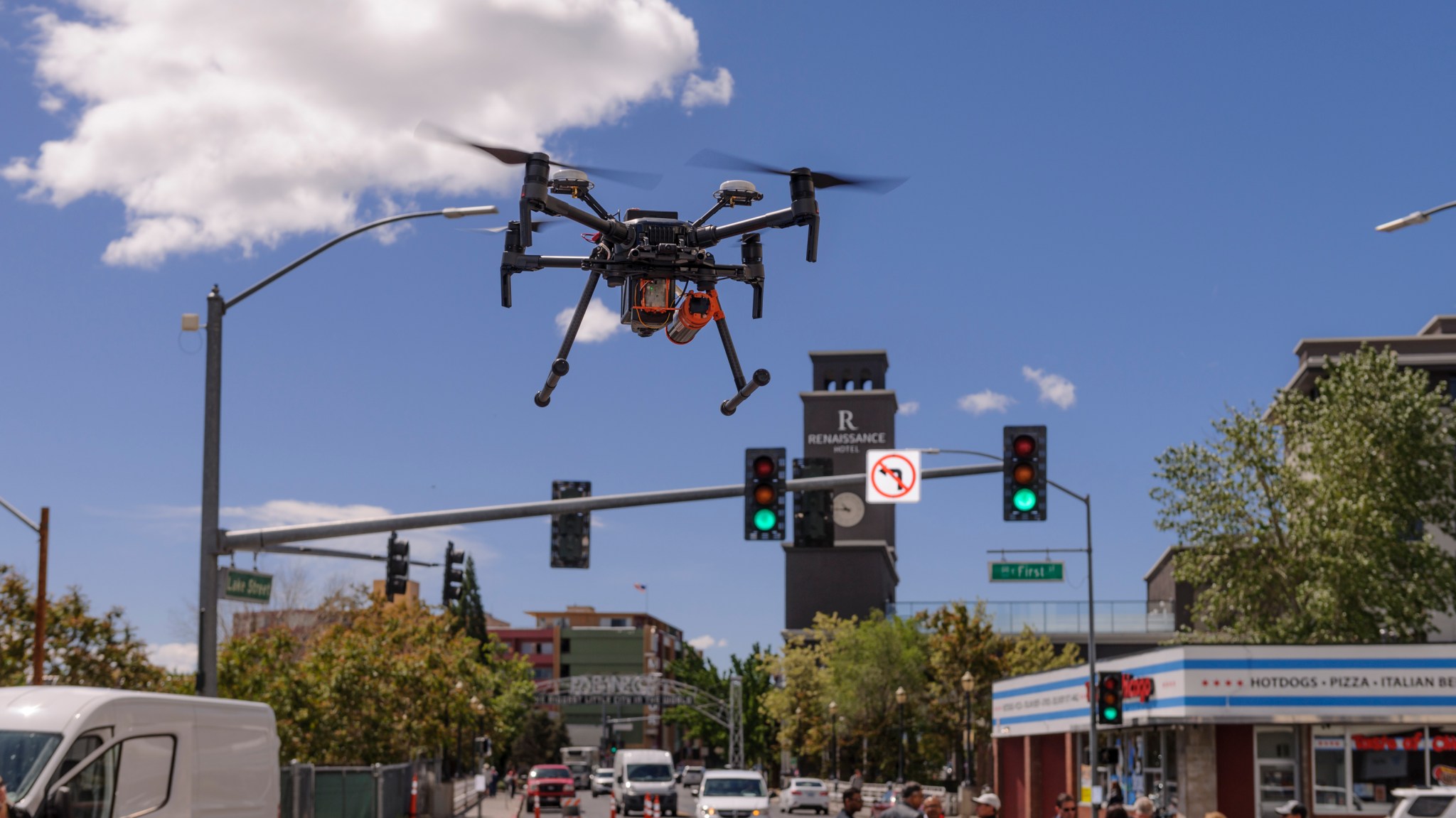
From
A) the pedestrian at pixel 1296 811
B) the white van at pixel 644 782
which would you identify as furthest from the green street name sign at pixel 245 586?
the white van at pixel 644 782

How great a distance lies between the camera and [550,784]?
207 ft

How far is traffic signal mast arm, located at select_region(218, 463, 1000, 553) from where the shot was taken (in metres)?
18.8

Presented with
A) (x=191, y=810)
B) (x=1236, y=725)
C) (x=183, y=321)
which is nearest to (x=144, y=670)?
(x=183, y=321)

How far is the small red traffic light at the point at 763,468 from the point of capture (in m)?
20.3

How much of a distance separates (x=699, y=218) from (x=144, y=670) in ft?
93.9

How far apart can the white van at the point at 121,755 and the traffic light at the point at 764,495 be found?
6.96 m

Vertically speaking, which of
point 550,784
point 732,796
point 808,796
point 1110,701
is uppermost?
point 1110,701

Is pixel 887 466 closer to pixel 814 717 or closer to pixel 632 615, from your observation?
pixel 814 717

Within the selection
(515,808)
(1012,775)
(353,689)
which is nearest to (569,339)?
(353,689)

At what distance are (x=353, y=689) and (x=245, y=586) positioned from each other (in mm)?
26224

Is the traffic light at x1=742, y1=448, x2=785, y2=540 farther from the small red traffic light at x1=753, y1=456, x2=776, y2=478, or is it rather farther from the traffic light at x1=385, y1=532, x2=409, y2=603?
the traffic light at x1=385, y1=532, x2=409, y2=603

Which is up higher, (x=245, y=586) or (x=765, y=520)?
(x=765, y=520)

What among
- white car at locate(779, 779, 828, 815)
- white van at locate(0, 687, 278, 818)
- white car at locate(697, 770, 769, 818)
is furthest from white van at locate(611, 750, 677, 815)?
white van at locate(0, 687, 278, 818)

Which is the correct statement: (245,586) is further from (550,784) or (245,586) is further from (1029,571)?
(550,784)
